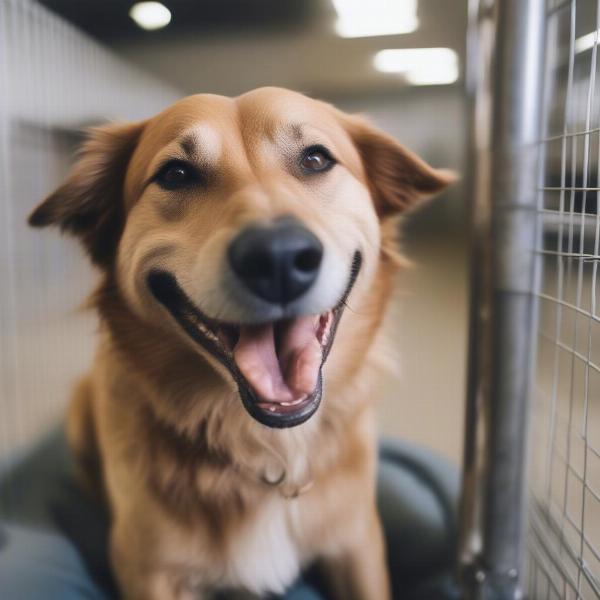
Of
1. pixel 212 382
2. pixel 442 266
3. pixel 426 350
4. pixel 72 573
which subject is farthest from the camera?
pixel 426 350

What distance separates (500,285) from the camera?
3.27 ft

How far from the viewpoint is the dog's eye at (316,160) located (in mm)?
816

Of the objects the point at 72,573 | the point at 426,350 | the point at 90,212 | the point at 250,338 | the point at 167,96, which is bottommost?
the point at 72,573

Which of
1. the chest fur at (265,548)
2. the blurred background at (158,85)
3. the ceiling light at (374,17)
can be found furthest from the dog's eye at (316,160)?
the chest fur at (265,548)

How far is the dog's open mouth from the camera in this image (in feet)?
2.30

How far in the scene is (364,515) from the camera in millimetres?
1068

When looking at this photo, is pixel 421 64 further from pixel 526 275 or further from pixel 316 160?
pixel 526 275

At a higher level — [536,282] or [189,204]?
[189,204]

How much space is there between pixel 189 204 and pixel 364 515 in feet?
2.17

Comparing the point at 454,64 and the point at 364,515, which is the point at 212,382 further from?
the point at 454,64

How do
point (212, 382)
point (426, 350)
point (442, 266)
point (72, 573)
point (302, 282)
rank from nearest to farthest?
1. point (302, 282)
2. point (212, 382)
3. point (72, 573)
4. point (442, 266)
5. point (426, 350)

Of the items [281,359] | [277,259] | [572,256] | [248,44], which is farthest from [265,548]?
[248,44]

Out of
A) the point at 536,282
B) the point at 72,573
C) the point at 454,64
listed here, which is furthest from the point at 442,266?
the point at 72,573

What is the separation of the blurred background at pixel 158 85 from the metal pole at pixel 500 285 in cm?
6
